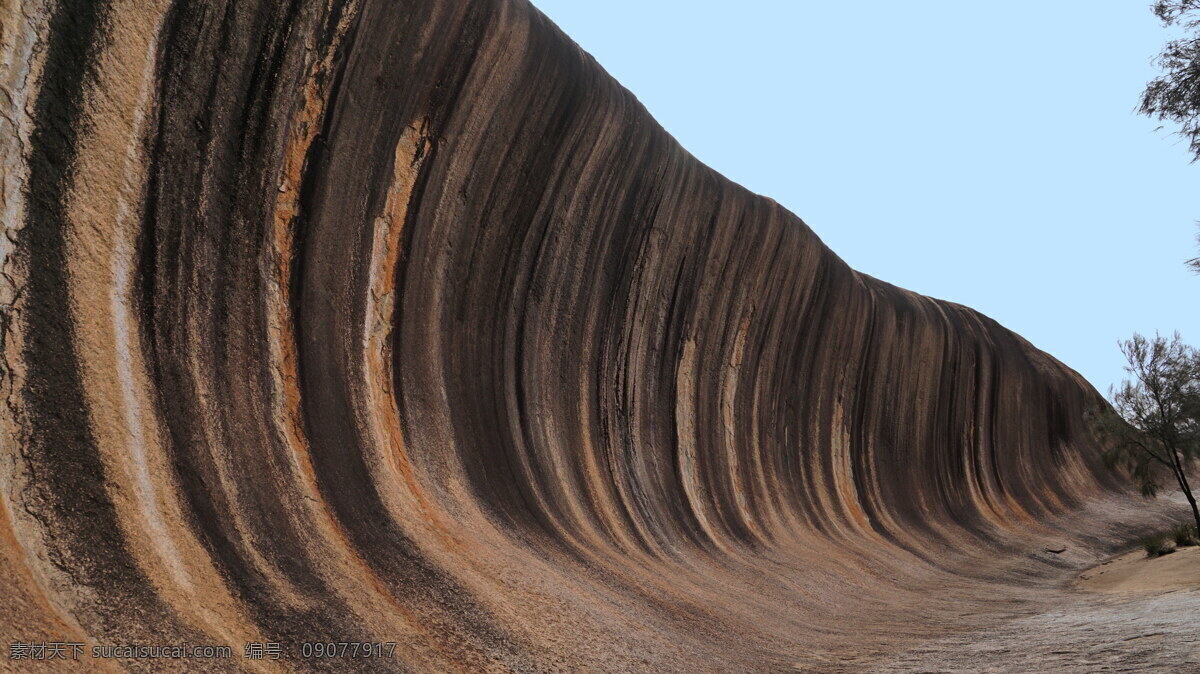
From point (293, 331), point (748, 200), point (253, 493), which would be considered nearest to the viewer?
point (253, 493)

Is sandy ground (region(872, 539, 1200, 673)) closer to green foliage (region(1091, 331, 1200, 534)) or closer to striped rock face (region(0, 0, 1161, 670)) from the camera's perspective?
striped rock face (region(0, 0, 1161, 670))

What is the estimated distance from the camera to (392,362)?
724cm

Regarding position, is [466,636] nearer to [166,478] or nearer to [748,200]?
[166,478]

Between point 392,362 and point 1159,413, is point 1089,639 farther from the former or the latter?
point 1159,413

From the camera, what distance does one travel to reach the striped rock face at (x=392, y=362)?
174 inches

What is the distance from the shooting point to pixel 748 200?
13469 mm

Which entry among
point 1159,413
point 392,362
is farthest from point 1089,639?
point 1159,413

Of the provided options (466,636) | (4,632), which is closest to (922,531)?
(466,636)

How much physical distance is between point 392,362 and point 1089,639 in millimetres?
6298

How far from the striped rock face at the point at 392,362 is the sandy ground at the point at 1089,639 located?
714mm

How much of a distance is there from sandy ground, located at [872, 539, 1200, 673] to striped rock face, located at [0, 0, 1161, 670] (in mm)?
714

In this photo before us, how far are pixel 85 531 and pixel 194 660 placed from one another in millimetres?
835

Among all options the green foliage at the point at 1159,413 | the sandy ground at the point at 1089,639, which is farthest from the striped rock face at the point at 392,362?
the green foliage at the point at 1159,413

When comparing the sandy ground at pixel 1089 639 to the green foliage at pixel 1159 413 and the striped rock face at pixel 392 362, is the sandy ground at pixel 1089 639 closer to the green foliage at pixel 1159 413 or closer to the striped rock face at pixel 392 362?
the striped rock face at pixel 392 362
